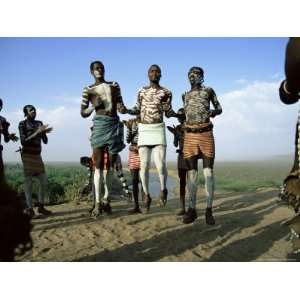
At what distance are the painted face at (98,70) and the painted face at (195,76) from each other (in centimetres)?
133

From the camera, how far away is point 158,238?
17.9 feet

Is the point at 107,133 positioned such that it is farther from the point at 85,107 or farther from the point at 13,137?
the point at 13,137

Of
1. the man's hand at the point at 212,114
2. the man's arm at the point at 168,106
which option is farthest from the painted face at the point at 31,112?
the man's hand at the point at 212,114

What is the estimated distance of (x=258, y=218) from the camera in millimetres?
7008

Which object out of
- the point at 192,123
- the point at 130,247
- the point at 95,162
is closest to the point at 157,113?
the point at 192,123

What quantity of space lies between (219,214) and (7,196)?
5307mm

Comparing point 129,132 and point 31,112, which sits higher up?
point 31,112

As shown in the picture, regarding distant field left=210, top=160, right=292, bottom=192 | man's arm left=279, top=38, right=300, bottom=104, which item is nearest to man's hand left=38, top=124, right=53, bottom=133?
man's arm left=279, top=38, right=300, bottom=104

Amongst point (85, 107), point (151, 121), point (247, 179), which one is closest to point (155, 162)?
point (151, 121)

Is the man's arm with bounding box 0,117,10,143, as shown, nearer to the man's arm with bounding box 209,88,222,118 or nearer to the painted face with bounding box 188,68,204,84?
the painted face with bounding box 188,68,204,84

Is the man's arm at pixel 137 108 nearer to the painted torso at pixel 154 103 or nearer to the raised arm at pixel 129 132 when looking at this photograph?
the painted torso at pixel 154 103

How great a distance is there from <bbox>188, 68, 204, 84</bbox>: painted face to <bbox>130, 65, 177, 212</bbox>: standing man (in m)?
0.47

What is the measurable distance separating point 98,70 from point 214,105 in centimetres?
180

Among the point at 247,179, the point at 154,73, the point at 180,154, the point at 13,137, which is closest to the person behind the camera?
the point at 154,73
